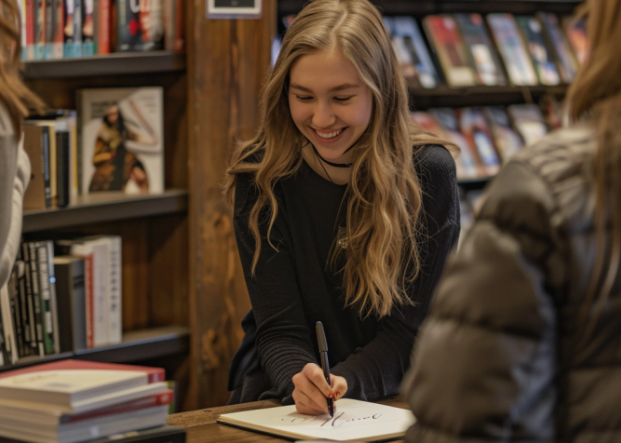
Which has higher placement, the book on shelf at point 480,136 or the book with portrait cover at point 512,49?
the book with portrait cover at point 512,49

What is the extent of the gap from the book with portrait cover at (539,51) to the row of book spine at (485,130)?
15 centimetres

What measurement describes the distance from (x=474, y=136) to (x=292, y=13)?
3.22ft

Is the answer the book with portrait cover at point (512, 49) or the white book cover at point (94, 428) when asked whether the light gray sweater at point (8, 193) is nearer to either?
the white book cover at point (94, 428)

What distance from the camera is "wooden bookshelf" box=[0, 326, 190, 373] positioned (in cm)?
244

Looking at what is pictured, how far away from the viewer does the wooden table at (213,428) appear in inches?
47.7

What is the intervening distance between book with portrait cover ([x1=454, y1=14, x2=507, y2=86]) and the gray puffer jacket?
2.66 meters

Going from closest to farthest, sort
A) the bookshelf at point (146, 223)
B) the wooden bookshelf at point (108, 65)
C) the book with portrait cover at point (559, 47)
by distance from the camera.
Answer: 1. the wooden bookshelf at point (108, 65)
2. the bookshelf at point (146, 223)
3. the book with portrait cover at point (559, 47)

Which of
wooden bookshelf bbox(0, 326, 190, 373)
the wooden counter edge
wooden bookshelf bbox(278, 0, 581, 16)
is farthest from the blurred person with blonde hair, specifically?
wooden bookshelf bbox(278, 0, 581, 16)

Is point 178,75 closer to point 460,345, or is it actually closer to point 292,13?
point 292,13

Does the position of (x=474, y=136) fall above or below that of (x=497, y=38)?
below

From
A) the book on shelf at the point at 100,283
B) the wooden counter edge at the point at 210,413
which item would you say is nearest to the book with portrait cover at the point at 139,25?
the book on shelf at the point at 100,283

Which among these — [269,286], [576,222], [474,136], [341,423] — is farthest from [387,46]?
[474,136]

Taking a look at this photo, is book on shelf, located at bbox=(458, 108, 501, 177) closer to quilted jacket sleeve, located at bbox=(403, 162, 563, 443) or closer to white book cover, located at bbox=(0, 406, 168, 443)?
white book cover, located at bbox=(0, 406, 168, 443)

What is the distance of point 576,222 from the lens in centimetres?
68
